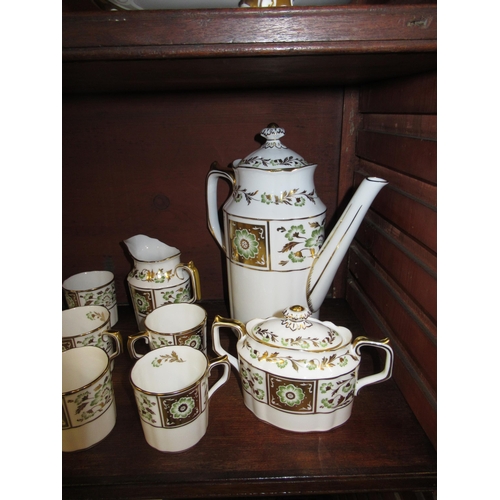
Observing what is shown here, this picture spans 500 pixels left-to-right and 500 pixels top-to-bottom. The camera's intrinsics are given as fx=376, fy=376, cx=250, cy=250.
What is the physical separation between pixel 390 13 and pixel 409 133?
Answer: 0.20m

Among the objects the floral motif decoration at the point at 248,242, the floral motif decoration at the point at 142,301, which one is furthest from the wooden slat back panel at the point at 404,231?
the floral motif decoration at the point at 142,301

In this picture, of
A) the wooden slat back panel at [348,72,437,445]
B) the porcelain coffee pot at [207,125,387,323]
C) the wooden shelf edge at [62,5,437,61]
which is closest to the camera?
the wooden shelf edge at [62,5,437,61]

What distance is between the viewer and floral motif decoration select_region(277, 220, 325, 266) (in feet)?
1.93

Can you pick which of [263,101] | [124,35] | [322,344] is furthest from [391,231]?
[124,35]

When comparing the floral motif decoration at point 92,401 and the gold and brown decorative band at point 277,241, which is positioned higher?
the gold and brown decorative band at point 277,241

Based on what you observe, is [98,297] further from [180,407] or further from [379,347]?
[379,347]

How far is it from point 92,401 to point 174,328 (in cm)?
22

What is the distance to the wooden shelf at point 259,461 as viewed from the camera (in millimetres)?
450

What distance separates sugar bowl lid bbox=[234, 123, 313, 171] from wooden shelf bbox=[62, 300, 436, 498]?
0.37 metres

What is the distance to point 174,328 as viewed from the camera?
0.68m

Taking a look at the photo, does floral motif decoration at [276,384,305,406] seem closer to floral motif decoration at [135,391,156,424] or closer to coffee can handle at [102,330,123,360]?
floral motif decoration at [135,391,156,424]

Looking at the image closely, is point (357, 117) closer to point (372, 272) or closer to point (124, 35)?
point (372, 272)

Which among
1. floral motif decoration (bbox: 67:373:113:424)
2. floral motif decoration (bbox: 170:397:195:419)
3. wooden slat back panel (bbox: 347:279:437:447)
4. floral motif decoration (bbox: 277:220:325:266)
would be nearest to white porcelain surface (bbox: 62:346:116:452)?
floral motif decoration (bbox: 67:373:113:424)

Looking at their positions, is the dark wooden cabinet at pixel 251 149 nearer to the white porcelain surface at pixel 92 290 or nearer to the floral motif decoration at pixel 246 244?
the white porcelain surface at pixel 92 290
